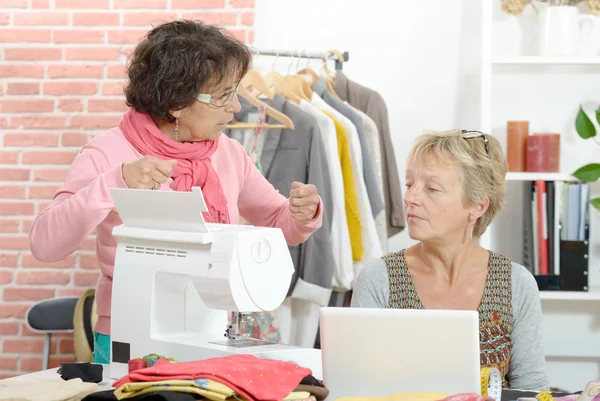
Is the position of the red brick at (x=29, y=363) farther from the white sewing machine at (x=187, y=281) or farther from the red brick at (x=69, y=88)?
the white sewing machine at (x=187, y=281)

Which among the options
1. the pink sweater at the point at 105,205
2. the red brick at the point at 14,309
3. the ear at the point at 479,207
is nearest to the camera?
the pink sweater at the point at 105,205

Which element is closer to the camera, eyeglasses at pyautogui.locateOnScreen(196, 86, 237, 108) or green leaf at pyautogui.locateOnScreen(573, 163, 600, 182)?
eyeglasses at pyautogui.locateOnScreen(196, 86, 237, 108)

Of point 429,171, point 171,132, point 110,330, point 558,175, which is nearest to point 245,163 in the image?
point 171,132

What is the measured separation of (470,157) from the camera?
7.39 ft

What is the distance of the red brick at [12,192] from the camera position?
3791 mm

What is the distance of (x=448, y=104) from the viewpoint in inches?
153

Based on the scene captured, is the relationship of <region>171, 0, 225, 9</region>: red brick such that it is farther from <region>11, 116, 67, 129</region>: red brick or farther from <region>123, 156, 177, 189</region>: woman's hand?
<region>123, 156, 177, 189</region>: woman's hand

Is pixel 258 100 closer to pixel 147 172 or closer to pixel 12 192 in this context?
pixel 12 192

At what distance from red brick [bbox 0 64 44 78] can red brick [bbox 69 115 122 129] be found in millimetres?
238

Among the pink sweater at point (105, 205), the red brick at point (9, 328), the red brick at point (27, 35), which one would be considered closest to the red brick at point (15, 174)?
the red brick at point (27, 35)

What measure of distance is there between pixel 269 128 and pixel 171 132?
1189 millimetres

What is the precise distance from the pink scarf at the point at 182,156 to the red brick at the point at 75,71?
1.65 m

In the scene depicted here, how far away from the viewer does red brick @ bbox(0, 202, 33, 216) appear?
3794 mm

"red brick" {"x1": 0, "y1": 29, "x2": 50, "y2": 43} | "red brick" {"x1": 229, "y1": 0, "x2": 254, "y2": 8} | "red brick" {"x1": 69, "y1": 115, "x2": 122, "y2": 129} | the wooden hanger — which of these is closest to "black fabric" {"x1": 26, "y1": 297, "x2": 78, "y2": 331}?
"red brick" {"x1": 69, "y1": 115, "x2": 122, "y2": 129}
